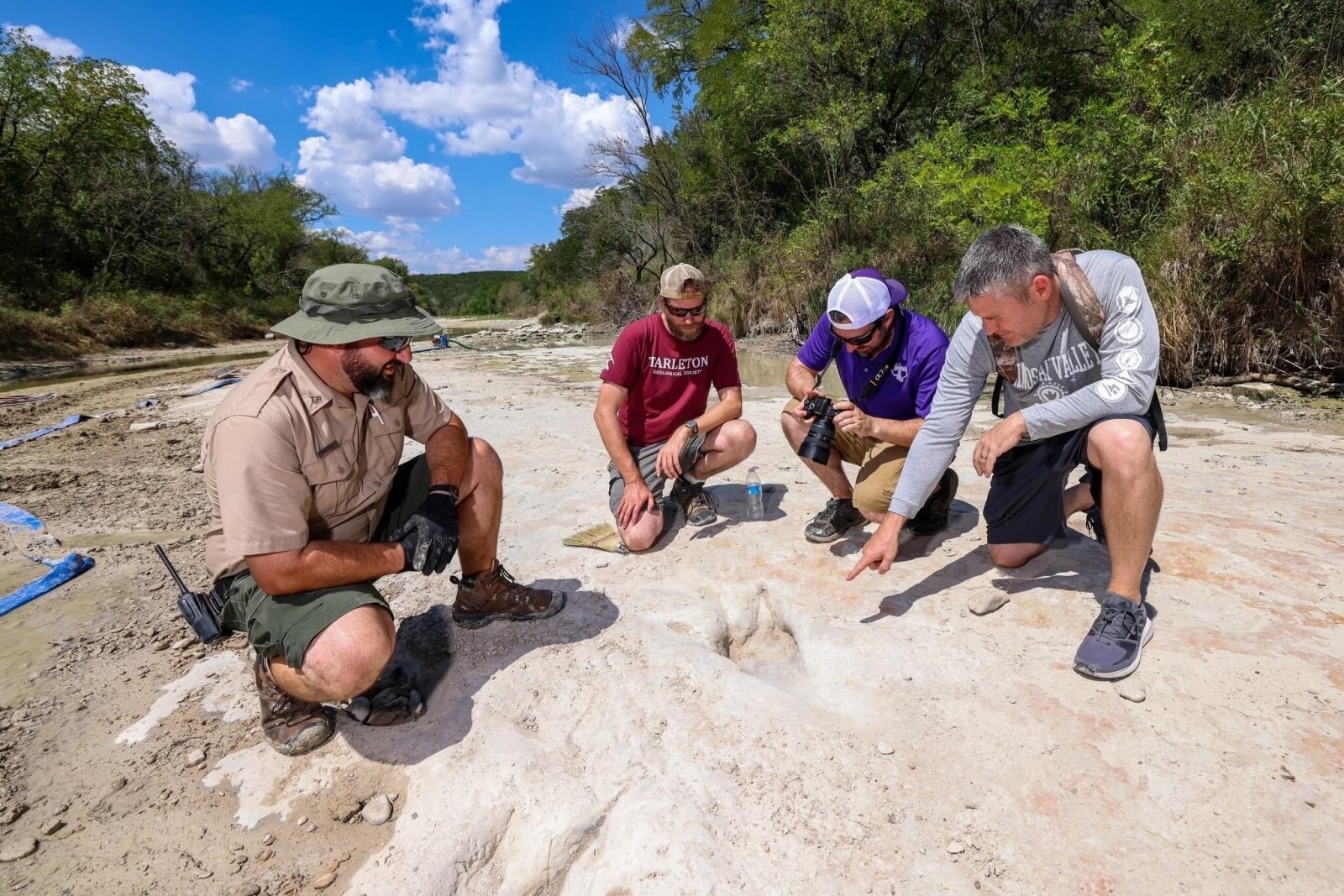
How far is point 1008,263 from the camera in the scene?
6.77 ft

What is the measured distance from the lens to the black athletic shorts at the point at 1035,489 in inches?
90.0

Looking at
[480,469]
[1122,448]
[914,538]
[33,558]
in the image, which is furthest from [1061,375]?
[33,558]

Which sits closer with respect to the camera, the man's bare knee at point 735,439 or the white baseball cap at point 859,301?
the white baseball cap at point 859,301

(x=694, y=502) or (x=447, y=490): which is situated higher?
(x=447, y=490)

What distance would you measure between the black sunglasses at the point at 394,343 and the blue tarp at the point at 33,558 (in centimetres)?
251

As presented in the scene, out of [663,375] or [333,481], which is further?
[663,375]

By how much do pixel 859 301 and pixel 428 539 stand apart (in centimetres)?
185

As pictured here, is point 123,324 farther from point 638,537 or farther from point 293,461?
point 293,461

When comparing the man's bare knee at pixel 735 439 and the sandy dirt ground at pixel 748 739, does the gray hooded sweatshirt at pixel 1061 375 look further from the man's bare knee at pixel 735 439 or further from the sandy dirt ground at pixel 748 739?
the man's bare knee at pixel 735 439

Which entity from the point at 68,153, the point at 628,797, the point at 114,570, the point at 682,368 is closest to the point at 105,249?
the point at 68,153

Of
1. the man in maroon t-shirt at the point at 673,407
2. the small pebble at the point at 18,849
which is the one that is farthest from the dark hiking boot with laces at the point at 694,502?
the small pebble at the point at 18,849

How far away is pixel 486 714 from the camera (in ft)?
6.44

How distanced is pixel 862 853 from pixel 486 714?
1122 millimetres

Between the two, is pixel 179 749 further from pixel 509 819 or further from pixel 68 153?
pixel 68 153
